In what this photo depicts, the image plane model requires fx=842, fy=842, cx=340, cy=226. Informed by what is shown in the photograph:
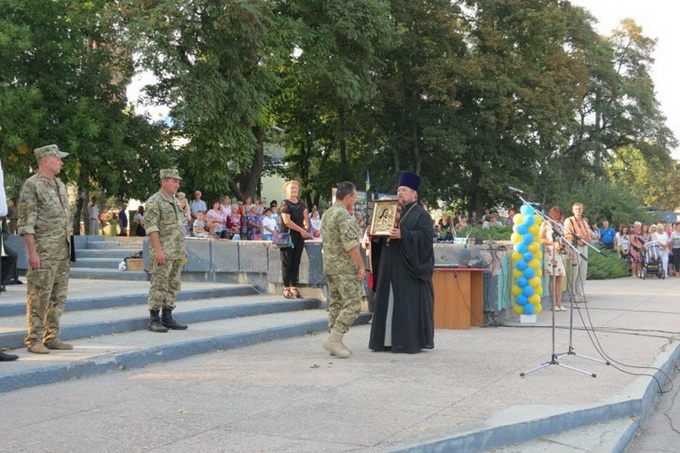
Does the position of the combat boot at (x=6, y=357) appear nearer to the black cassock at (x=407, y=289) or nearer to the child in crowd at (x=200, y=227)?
the black cassock at (x=407, y=289)

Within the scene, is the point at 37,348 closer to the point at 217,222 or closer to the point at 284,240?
the point at 284,240

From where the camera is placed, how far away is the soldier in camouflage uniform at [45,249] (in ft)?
27.5

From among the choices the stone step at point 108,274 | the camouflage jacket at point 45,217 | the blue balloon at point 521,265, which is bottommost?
the stone step at point 108,274

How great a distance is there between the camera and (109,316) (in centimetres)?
1080

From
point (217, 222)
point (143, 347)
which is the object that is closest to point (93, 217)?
point (217, 222)

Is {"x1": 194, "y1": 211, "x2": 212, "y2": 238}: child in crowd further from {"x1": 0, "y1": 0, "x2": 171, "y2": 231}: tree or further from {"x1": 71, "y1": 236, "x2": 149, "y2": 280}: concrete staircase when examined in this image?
{"x1": 0, "y1": 0, "x2": 171, "y2": 231}: tree

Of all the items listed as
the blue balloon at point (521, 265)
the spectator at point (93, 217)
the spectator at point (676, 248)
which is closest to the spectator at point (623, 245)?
the spectator at point (676, 248)

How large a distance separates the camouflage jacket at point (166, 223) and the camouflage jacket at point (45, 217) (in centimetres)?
157

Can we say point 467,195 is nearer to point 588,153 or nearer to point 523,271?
point 588,153

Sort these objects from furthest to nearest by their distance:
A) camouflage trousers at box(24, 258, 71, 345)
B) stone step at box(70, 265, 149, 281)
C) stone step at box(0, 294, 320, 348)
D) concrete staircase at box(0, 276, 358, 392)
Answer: stone step at box(70, 265, 149, 281), stone step at box(0, 294, 320, 348), camouflage trousers at box(24, 258, 71, 345), concrete staircase at box(0, 276, 358, 392)

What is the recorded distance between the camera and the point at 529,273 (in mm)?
13789

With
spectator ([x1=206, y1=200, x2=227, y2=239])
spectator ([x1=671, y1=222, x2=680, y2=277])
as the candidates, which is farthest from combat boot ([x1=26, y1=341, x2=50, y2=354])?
spectator ([x1=671, y1=222, x2=680, y2=277])

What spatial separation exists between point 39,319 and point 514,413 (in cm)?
480

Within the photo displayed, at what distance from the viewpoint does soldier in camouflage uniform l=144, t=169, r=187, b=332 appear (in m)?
10.2
